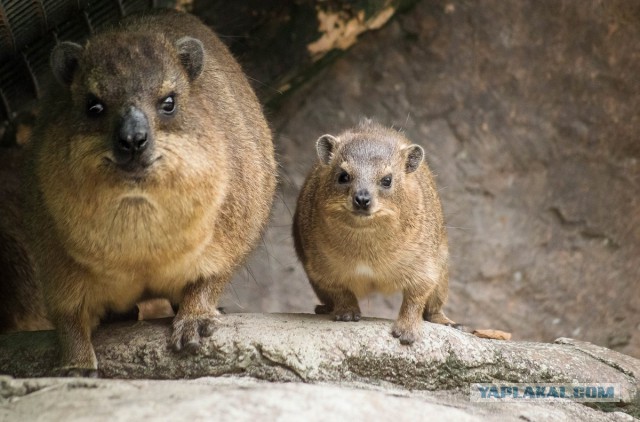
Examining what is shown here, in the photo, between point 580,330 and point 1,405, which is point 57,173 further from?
point 580,330

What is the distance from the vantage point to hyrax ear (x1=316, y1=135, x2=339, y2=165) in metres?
7.48

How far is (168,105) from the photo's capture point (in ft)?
19.5

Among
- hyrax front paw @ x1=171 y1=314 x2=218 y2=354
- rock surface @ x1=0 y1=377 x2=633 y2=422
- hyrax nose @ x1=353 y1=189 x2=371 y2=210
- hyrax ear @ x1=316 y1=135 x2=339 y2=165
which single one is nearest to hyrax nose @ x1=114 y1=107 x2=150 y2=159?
rock surface @ x1=0 y1=377 x2=633 y2=422

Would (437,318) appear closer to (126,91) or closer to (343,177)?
(343,177)

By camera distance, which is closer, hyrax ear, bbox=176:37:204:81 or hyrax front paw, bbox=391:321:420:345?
hyrax ear, bbox=176:37:204:81

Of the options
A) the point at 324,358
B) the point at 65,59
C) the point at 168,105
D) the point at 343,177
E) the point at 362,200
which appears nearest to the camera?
the point at 168,105

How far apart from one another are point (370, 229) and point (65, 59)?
2.36 m

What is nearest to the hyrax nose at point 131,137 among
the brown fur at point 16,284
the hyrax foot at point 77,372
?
the hyrax foot at point 77,372

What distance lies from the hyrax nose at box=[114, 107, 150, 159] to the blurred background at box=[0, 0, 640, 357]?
3.66 metres

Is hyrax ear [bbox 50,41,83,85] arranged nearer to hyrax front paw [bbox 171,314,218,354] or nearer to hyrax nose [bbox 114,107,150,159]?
hyrax nose [bbox 114,107,150,159]

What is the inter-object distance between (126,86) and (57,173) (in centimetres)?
72

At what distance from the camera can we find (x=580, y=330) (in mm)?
10031

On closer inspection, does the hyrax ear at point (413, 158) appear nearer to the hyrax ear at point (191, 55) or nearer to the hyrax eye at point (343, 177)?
the hyrax eye at point (343, 177)

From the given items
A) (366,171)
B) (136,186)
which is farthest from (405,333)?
(136,186)
